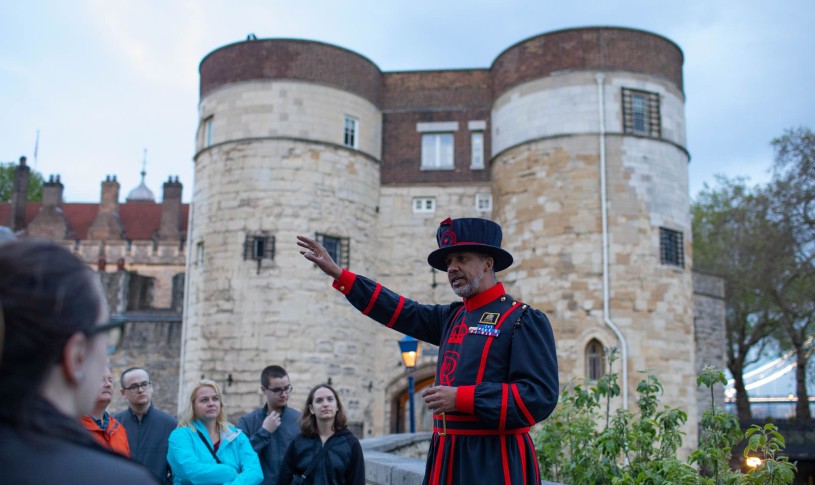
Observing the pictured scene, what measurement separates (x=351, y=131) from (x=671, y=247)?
29.4 ft

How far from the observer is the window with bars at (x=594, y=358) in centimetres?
2027

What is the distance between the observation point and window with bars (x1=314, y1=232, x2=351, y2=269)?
22.3 metres

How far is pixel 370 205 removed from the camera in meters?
23.5

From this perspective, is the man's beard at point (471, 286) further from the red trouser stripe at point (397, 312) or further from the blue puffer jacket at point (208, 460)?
the blue puffer jacket at point (208, 460)

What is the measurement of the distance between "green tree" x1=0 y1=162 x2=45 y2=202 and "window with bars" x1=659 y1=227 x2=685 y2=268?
51271 mm

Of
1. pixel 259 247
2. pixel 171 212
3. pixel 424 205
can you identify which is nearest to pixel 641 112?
pixel 424 205

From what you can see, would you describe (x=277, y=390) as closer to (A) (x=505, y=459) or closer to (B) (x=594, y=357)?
(A) (x=505, y=459)

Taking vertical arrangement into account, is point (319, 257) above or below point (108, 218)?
below

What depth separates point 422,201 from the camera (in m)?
23.9

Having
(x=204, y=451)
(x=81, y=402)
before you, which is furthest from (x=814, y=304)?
(x=81, y=402)

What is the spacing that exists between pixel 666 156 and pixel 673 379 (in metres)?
5.59

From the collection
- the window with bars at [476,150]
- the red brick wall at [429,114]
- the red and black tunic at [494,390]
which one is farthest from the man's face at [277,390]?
the window with bars at [476,150]

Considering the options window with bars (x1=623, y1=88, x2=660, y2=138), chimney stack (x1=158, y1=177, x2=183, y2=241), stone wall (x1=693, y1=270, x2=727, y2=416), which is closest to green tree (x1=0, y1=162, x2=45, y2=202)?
chimney stack (x1=158, y1=177, x2=183, y2=241)

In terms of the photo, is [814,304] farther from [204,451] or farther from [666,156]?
Result: [204,451]
